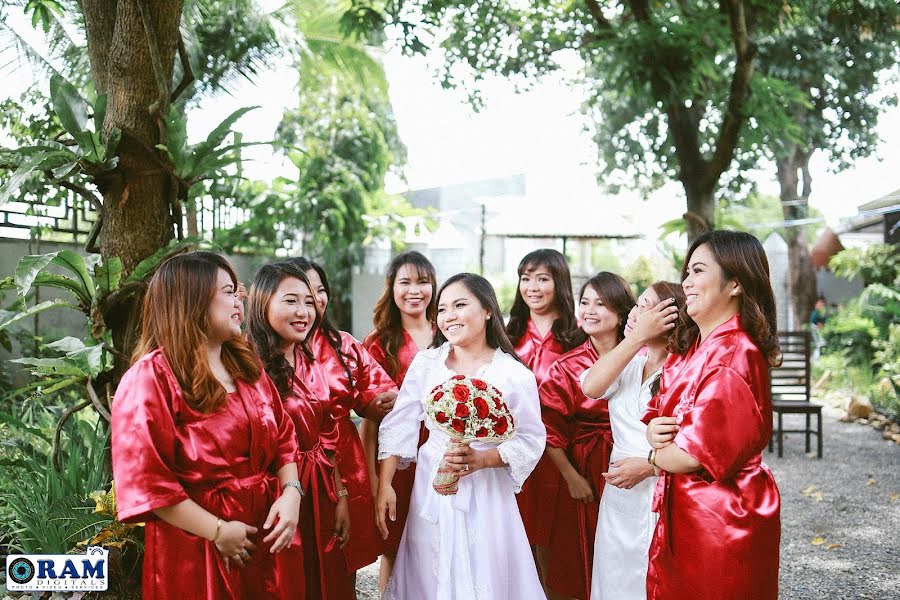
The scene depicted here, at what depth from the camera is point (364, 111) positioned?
42.1 ft

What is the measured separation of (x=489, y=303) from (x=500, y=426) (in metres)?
0.70

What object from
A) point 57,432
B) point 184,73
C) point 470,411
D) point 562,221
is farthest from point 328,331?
point 562,221

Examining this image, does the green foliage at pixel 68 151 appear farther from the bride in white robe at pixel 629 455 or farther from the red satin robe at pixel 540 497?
the bride in white robe at pixel 629 455

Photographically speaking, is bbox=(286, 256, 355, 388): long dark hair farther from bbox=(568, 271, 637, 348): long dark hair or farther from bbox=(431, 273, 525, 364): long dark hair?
bbox=(568, 271, 637, 348): long dark hair

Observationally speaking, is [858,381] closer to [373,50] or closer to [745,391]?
[373,50]

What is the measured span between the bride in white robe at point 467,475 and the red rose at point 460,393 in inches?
6.1

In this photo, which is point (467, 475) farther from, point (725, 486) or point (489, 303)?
point (725, 486)

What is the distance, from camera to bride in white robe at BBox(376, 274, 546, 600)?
119 inches

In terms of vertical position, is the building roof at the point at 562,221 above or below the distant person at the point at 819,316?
above

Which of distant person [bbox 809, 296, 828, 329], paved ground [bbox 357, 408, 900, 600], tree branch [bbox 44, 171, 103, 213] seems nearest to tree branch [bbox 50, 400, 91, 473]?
tree branch [bbox 44, 171, 103, 213]

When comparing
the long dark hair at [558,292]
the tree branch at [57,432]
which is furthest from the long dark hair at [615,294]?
the tree branch at [57,432]

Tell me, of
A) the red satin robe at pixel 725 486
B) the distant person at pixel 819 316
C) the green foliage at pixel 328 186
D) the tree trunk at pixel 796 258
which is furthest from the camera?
the tree trunk at pixel 796 258

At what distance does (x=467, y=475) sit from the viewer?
3096 millimetres

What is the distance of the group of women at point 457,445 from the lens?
2.43 m
